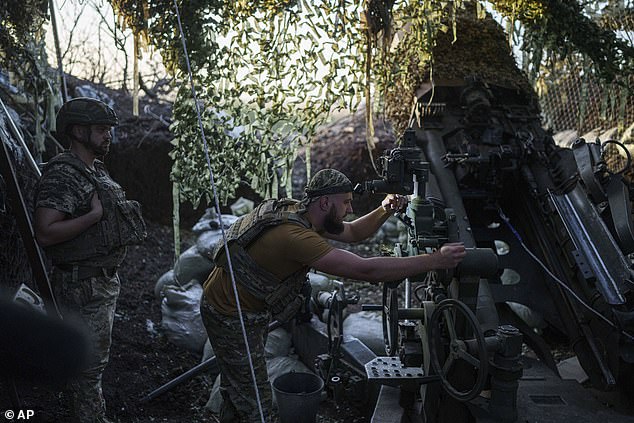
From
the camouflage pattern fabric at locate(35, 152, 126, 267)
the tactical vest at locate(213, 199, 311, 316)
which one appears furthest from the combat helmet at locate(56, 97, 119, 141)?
the tactical vest at locate(213, 199, 311, 316)

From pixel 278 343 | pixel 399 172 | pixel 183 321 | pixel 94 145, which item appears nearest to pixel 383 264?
pixel 399 172

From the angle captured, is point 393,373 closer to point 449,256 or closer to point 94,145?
point 449,256

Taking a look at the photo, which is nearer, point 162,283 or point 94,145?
point 94,145

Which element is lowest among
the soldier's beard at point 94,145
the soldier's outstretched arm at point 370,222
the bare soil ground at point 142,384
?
the bare soil ground at point 142,384

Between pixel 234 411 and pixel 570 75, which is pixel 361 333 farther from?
pixel 570 75

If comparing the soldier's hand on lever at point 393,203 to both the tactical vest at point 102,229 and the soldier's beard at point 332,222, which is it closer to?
the soldier's beard at point 332,222

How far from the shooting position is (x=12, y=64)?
15.0 ft

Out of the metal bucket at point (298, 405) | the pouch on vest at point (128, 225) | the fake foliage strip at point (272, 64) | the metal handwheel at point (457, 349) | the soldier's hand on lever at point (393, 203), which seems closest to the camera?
the metal handwheel at point (457, 349)

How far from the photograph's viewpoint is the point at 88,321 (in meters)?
3.19

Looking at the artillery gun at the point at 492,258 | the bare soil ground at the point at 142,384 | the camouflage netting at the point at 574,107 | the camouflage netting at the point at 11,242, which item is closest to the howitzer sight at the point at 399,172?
the artillery gun at the point at 492,258

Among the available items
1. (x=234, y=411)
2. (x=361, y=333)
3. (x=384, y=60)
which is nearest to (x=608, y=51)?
(x=384, y=60)

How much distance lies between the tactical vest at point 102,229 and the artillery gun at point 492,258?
1.39 m

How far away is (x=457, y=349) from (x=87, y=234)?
2.11 m

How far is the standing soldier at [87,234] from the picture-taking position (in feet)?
10.2
